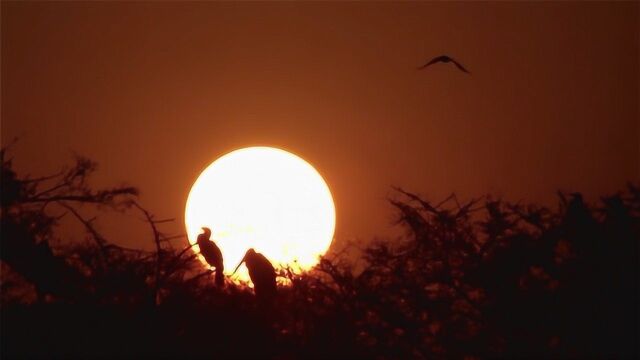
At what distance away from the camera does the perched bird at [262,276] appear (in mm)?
12281

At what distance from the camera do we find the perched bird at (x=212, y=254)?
11938 mm

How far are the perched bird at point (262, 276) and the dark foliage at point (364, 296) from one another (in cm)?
27

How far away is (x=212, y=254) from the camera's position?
1194 cm

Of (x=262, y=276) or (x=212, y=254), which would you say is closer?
(x=212, y=254)

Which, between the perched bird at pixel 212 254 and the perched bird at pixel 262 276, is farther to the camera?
the perched bird at pixel 262 276

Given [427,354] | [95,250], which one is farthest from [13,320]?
[427,354]

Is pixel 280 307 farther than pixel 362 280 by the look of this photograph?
No

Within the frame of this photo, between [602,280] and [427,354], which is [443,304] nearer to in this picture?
[427,354]

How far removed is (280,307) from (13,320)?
4.59m

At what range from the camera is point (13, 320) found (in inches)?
443

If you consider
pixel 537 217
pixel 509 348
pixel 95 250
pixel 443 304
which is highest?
pixel 95 250

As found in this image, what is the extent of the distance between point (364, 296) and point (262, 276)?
2509 mm

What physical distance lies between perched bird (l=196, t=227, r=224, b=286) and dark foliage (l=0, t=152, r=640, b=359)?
0.31 meters

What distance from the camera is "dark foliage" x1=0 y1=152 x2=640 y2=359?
449 inches
